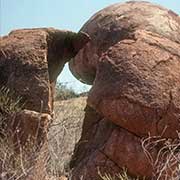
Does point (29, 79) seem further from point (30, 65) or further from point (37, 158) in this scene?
point (37, 158)

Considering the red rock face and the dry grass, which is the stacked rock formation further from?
the red rock face

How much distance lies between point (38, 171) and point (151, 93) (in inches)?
69.6

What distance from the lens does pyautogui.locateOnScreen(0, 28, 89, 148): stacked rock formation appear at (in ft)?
24.0

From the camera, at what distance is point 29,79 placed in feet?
25.2

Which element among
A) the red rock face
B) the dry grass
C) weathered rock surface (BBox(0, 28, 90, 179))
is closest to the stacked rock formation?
weathered rock surface (BBox(0, 28, 90, 179))

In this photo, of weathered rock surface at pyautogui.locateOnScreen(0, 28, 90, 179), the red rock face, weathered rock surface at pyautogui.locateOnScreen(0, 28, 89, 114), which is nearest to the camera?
the red rock face

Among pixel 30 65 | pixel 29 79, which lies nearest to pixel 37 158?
pixel 29 79

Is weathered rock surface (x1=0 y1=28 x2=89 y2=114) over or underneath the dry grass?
over

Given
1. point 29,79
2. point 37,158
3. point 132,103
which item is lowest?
point 37,158

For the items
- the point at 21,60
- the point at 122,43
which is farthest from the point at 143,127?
the point at 21,60

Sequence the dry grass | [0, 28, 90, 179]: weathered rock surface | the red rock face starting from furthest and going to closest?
[0, 28, 90, 179]: weathered rock surface
the red rock face
the dry grass

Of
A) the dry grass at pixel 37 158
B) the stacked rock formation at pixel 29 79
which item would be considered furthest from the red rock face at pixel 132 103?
the stacked rock formation at pixel 29 79

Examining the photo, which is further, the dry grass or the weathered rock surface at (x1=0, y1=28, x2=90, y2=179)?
the weathered rock surface at (x1=0, y1=28, x2=90, y2=179)

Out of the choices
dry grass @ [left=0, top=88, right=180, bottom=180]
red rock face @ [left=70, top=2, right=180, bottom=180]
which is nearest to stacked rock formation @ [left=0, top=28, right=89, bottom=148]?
dry grass @ [left=0, top=88, right=180, bottom=180]
